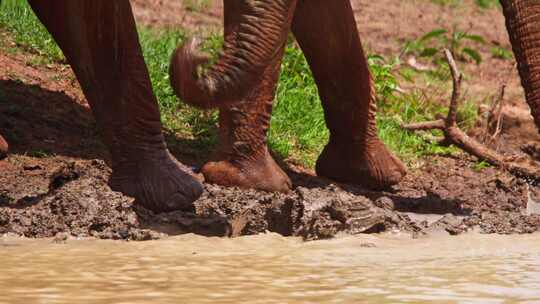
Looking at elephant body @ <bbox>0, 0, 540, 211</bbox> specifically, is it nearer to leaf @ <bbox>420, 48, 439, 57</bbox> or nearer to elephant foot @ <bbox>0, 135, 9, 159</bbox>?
elephant foot @ <bbox>0, 135, 9, 159</bbox>

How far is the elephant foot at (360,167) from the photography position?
6445mm

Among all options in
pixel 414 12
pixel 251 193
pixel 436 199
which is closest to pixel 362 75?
pixel 436 199

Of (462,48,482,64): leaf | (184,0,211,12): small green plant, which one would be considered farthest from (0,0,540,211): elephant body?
(184,0,211,12): small green plant

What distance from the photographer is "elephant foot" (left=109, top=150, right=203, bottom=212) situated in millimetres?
5223

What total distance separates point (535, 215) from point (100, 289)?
2278mm

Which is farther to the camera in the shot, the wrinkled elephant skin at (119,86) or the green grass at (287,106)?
the green grass at (287,106)

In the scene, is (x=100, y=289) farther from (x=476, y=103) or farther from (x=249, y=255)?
(x=476, y=103)

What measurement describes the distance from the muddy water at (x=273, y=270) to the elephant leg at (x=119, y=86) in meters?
0.68

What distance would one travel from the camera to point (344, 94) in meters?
6.48

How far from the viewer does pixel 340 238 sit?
4871mm

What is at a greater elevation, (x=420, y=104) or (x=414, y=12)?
(x=414, y=12)

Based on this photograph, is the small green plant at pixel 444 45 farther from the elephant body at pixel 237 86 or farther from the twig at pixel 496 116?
the elephant body at pixel 237 86

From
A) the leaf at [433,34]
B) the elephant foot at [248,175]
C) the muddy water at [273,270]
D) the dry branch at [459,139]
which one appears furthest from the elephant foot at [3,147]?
the leaf at [433,34]

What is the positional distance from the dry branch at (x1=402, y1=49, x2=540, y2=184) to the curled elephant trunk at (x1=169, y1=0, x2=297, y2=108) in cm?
259
